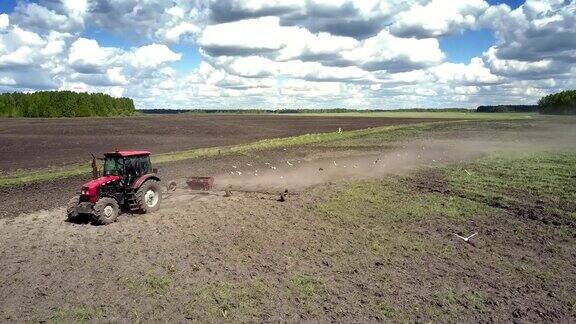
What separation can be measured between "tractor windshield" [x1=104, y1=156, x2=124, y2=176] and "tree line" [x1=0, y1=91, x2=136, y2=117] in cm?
13352

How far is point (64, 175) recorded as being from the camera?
84.9 ft

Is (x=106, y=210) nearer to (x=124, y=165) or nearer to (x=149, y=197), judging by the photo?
(x=124, y=165)

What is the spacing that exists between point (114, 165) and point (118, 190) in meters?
0.94

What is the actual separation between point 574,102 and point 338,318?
17263cm

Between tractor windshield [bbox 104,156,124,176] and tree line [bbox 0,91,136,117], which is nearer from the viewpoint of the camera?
tractor windshield [bbox 104,156,124,176]

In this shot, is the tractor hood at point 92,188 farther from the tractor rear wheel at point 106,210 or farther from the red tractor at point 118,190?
the tractor rear wheel at point 106,210

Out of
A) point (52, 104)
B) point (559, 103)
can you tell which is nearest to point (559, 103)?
point (559, 103)

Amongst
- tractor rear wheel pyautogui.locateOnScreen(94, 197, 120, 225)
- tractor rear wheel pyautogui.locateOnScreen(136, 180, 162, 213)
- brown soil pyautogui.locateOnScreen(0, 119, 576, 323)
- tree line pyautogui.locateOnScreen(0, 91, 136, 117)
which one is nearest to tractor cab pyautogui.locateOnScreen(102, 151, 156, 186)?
tractor rear wheel pyautogui.locateOnScreen(136, 180, 162, 213)

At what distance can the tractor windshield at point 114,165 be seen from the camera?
1597 cm

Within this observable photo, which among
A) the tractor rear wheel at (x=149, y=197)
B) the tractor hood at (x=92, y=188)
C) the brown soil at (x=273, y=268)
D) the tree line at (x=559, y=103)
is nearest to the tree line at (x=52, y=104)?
the brown soil at (x=273, y=268)

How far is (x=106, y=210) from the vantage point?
49.3 feet

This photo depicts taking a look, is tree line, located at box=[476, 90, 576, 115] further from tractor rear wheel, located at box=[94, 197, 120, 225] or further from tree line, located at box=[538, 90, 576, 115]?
tractor rear wheel, located at box=[94, 197, 120, 225]

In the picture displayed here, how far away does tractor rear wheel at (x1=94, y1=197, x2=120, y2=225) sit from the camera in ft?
48.3

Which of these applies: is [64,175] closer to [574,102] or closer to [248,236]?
[248,236]
